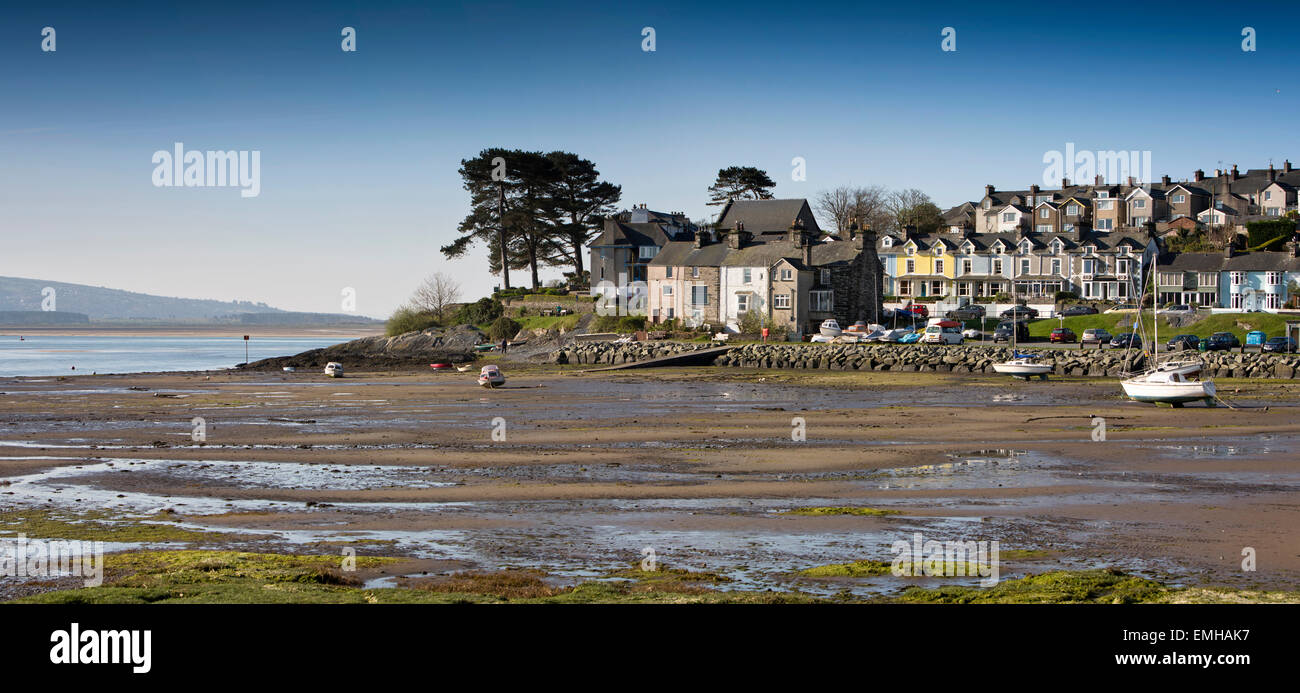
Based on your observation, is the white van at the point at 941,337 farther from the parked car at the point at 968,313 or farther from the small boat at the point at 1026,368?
the small boat at the point at 1026,368

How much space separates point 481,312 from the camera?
10331cm

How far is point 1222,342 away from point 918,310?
33.7 meters

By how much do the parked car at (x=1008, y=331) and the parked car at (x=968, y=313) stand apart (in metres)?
6.20

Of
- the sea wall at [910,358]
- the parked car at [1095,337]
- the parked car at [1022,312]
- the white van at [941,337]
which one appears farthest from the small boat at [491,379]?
the parked car at [1022,312]

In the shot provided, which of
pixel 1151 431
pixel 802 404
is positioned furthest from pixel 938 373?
pixel 1151 431

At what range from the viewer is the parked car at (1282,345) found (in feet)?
194

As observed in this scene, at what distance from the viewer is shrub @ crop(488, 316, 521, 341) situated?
95.3 metres

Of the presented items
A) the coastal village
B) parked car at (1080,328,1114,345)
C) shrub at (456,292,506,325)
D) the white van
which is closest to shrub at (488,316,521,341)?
shrub at (456,292,506,325)

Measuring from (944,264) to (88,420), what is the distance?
90.1 m

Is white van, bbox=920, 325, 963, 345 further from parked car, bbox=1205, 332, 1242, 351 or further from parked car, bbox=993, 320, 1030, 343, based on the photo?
parked car, bbox=1205, 332, 1242, 351

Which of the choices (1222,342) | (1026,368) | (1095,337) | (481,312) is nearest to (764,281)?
(1095,337)

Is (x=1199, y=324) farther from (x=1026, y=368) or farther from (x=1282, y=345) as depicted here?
(x=1026, y=368)

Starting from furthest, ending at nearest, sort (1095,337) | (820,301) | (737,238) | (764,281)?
(737,238), (820,301), (764,281), (1095,337)
